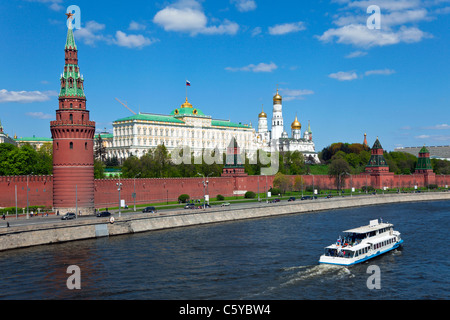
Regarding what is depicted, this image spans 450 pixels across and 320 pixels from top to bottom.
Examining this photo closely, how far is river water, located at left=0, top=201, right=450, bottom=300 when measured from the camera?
101 ft

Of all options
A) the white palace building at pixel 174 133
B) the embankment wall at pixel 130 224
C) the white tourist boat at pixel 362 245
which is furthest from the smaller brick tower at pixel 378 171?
the white tourist boat at pixel 362 245

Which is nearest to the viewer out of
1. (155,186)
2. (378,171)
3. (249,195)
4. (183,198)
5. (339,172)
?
(155,186)

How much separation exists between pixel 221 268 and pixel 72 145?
3307 cm

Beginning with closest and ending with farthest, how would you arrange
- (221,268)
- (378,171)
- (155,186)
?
(221,268)
(155,186)
(378,171)

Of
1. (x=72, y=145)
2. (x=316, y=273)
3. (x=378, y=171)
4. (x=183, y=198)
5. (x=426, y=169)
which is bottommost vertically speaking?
(x=316, y=273)

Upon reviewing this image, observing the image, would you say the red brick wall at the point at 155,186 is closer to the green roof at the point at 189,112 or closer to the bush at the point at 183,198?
the bush at the point at 183,198

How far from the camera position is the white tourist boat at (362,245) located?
38.1 metres

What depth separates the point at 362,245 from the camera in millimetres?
41125

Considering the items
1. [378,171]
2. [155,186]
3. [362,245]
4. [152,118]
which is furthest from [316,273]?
[152,118]

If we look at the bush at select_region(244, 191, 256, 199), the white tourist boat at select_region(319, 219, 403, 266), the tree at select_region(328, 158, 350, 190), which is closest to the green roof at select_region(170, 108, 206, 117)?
the tree at select_region(328, 158, 350, 190)

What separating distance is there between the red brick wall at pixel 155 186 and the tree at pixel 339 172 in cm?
140

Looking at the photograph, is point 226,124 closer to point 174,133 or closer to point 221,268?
point 174,133

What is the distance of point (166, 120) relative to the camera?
521ft
